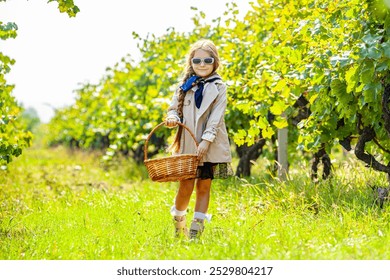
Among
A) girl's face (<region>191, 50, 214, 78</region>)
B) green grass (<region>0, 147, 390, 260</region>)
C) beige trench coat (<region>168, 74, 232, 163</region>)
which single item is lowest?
green grass (<region>0, 147, 390, 260</region>)

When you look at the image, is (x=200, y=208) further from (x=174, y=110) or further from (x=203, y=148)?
(x=174, y=110)

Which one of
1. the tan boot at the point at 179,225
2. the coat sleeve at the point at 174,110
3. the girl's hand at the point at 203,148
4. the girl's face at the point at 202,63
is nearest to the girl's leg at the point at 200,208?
the tan boot at the point at 179,225

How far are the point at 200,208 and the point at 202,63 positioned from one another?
0.98m

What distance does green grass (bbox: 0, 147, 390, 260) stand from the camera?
3840mm

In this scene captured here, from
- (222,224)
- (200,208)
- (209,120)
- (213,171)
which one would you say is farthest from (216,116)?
(222,224)

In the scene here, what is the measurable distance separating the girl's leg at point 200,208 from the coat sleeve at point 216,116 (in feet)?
1.18

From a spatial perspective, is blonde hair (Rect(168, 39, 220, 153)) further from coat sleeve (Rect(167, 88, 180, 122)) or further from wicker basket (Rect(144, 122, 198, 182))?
wicker basket (Rect(144, 122, 198, 182))

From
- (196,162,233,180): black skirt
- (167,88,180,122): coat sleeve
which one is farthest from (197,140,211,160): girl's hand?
(167,88,180,122): coat sleeve

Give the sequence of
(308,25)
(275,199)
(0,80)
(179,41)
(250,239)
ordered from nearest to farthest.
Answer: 1. (250,239)
2. (308,25)
3. (275,199)
4. (0,80)
5. (179,41)

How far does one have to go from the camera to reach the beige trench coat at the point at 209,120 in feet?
14.6

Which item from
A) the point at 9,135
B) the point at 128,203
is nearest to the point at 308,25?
the point at 128,203

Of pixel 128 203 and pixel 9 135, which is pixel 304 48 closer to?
pixel 128 203

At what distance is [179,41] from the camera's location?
28.3 ft

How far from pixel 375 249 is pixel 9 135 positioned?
13.7ft
